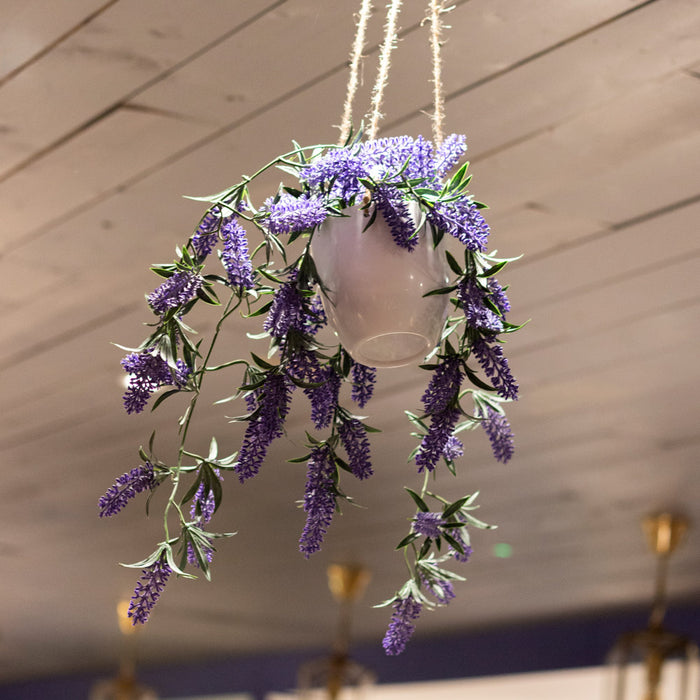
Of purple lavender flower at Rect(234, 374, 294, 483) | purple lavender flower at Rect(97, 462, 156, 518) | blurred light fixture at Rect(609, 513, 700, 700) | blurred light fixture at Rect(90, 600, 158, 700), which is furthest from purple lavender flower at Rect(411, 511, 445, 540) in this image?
blurred light fixture at Rect(90, 600, 158, 700)

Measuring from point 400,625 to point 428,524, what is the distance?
119 mm

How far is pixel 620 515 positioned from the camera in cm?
373

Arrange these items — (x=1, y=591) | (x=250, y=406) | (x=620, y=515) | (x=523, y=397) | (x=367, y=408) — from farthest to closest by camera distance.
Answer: (x=1, y=591) < (x=620, y=515) < (x=367, y=408) < (x=523, y=397) < (x=250, y=406)

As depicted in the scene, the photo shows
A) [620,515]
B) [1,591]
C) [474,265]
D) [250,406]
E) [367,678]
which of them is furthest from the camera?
[367,678]

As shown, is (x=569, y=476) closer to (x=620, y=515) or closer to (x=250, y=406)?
(x=620, y=515)

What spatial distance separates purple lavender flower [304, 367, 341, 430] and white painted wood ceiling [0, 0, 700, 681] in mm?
610

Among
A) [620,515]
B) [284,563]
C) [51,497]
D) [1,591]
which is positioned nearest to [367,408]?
[620,515]

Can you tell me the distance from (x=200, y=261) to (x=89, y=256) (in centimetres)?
121

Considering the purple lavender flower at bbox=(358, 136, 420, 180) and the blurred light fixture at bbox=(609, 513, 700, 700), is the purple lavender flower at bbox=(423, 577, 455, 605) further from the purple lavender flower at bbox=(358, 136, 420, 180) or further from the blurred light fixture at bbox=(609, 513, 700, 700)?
the blurred light fixture at bbox=(609, 513, 700, 700)

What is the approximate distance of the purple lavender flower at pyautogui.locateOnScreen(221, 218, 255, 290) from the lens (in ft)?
3.88

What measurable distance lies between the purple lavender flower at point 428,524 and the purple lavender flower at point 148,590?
299 mm

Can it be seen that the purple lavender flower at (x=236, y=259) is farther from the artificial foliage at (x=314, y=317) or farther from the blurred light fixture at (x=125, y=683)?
the blurred light fixture at (x=125, y=683)

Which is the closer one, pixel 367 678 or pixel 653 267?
pixel 653 267

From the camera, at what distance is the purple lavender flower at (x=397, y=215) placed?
114cm
